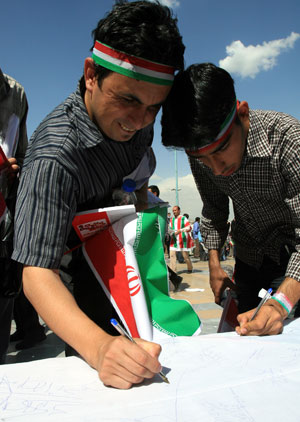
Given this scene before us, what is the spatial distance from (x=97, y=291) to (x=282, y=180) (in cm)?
94

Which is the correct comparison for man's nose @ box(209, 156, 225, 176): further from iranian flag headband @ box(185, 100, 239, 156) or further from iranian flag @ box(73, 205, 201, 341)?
iranian flag @ box(73, 205, 201, 341)

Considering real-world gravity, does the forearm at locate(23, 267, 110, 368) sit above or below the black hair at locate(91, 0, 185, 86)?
below

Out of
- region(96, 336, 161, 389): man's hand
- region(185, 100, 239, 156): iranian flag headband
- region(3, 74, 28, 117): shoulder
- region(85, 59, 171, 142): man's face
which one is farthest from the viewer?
region(3, 74, 28, 117): shoulder

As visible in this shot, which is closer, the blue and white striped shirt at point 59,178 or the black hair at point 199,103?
the blue and white striped shirt at point 59,178

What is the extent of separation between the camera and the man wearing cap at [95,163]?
3.03 ft

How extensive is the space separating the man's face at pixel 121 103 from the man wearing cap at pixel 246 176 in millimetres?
161

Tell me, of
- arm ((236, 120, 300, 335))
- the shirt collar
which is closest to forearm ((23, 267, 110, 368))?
arm ((236, 120, 300, 335))

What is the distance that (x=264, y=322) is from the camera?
1.28m

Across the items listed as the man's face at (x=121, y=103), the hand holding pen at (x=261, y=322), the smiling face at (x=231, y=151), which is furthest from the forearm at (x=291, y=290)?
the man's face at (x=121, y=103)

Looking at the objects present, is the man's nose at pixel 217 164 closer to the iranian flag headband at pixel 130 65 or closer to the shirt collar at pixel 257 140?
the shirt collar at pixel 257 140

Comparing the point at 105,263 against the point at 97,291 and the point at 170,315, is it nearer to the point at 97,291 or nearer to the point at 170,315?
the point at 97,291

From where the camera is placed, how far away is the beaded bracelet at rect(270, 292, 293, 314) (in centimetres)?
141

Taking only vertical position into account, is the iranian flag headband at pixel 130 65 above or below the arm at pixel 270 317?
above

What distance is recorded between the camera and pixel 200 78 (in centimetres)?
131
